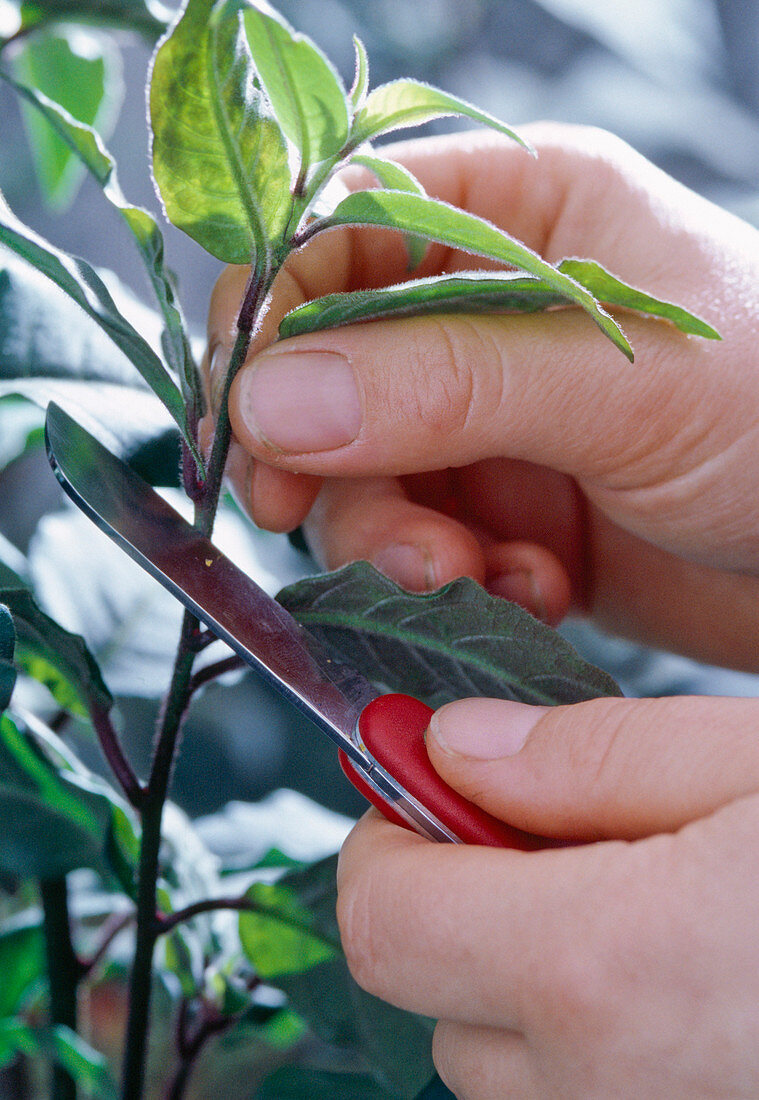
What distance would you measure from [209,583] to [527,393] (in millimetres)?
203

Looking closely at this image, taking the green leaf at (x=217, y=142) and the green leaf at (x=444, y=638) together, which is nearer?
the green leaf at (x=217, y=142)

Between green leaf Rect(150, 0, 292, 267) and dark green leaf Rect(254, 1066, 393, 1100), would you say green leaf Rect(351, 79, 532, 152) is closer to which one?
green leaf Rect(150, 0, 292, 267)

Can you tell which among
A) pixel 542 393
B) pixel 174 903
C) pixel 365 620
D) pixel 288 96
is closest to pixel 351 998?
pixel 174 903

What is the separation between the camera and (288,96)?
0.30 m

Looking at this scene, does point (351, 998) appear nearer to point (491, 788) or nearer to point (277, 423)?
point (491, 788)

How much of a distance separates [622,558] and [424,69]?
885 millimetres

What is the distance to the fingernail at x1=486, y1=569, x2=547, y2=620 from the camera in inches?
24.3

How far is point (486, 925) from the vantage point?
0.36m

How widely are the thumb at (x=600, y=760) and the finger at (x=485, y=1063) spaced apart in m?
0.09

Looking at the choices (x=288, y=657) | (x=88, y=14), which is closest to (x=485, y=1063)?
(x=288, y=657)

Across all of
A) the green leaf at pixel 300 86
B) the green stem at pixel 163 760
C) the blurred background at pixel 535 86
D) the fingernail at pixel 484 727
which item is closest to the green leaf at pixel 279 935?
the green stem at pixel 163 760

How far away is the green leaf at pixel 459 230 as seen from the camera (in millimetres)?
319

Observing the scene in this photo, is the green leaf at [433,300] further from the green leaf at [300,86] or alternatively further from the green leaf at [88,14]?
the green leaf at [88,14]

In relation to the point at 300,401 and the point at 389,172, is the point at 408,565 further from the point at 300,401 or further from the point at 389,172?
the point at 389,172
